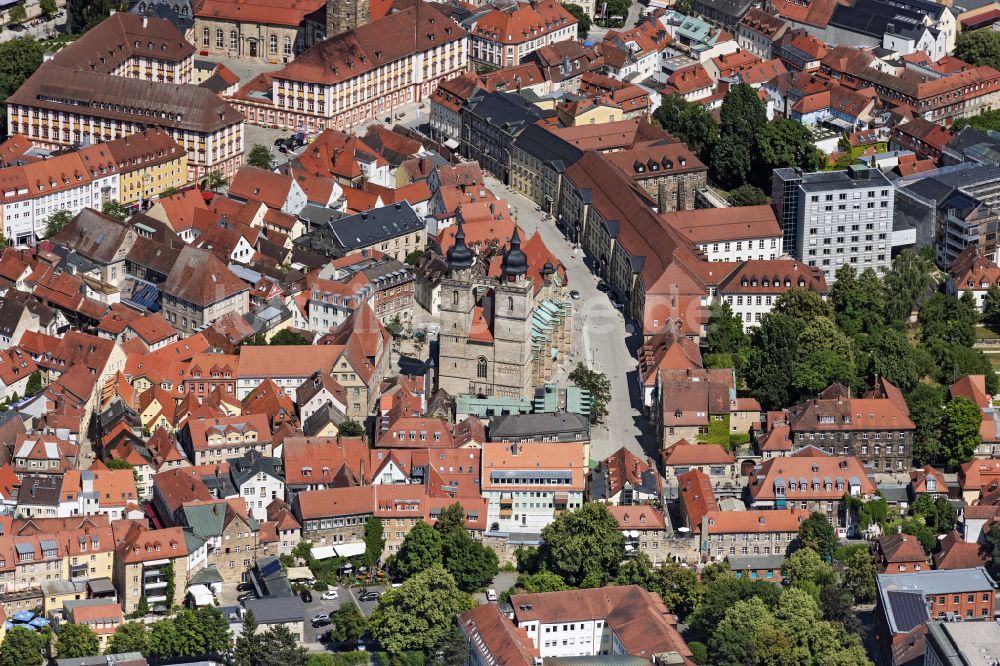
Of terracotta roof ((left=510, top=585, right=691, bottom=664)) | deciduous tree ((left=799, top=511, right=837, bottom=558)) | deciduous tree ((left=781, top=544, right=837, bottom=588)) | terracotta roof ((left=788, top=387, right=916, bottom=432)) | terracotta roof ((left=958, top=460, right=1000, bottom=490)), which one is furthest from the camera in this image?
terracotta roof ((left=788, top=387, right=916, bottom=432))

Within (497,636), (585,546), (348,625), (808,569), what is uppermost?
(585,546)

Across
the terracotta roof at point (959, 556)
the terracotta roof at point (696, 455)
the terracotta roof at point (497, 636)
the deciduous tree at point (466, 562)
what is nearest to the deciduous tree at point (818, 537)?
the terracotta roof at point (959, 556)

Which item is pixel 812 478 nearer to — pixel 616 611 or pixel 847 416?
pixel 847 416

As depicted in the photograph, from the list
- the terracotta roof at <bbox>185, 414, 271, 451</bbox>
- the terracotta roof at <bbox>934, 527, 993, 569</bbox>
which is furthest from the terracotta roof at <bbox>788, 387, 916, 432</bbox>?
the terracotta roof at <bbox>185, 414, 271, 451</bbox>

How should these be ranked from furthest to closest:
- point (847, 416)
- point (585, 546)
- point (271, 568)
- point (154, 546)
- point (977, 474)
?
point (847, 416), point (977, 474), point (585, 546), point (271, 568), point (154, 546)

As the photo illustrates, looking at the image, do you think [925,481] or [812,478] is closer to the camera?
[812,478]

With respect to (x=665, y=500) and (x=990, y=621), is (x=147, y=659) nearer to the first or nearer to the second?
(x=665, y=500)

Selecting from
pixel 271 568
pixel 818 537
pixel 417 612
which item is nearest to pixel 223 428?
pixel 271 568

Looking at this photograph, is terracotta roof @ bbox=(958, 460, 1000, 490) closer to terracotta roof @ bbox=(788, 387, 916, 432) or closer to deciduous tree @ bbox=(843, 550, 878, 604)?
terracotta roof @ bbox=(788, 387, 916, 432)

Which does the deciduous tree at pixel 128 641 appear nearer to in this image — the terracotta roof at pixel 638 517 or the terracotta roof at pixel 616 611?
the terracotta roof at pixel 616 611

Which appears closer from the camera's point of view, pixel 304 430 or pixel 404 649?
pixel 404 649

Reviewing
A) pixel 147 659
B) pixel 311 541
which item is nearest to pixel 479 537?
pixel 311 541
